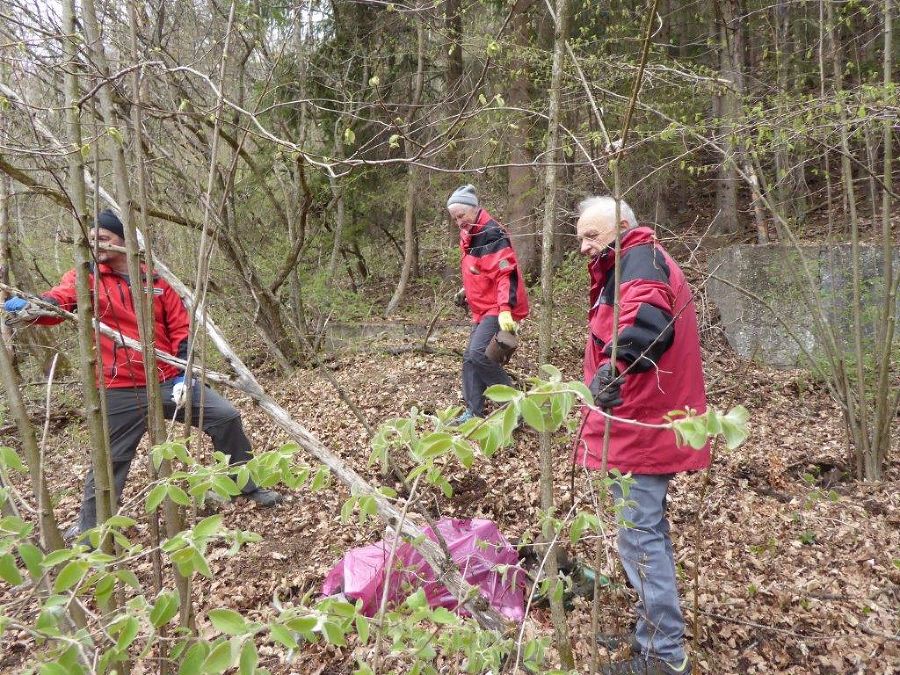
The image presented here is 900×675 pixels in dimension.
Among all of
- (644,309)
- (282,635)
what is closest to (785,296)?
(644,309)

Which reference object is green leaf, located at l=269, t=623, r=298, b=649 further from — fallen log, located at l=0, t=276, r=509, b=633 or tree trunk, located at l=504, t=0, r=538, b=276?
tree trunk, located at l=504, t=0, r=538, b=276

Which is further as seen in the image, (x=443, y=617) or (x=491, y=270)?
(x=491, y=270)

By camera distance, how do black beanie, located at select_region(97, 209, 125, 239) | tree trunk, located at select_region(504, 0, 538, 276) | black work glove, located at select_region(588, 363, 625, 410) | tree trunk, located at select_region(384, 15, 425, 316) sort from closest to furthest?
black work glove, located at select_region(588, 363, 625, 410) < black beanie, located at select_region(97, 209, 125, 239) < tree trunk, located at select_region(504, 0, 538, 276) < tree trunk, located at select_region(384, 15, 425, 316)

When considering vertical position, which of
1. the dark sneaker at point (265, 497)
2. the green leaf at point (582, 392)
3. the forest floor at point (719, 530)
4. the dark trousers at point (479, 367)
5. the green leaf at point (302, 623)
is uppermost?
the green leaf at point (582, 392)

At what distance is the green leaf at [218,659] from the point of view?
861 millimetres

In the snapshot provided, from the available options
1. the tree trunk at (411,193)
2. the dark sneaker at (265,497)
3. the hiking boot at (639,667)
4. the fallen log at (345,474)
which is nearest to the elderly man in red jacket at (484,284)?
the dark sneaker at (265,497)

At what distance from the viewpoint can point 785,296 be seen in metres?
6.98

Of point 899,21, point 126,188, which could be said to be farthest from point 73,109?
point 899,21

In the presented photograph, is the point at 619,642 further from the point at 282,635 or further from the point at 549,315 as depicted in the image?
the point at 282,635

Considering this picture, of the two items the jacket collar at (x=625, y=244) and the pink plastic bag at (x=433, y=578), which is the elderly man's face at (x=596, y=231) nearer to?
the jacket collar at (x=625, y=244)

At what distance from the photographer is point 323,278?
8.22 meters

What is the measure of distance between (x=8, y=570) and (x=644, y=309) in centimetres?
203

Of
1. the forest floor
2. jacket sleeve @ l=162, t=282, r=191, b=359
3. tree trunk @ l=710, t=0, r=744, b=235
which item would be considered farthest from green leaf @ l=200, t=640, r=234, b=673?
tree trunk @ l=710, t=0, r=744, b=235

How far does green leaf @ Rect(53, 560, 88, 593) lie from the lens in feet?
3.10
